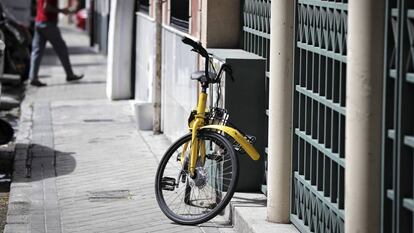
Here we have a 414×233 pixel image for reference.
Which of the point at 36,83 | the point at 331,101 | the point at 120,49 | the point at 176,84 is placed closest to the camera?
the point at 331,101

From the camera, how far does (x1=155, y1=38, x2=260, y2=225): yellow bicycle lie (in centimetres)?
793

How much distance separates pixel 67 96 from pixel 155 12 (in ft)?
16.2

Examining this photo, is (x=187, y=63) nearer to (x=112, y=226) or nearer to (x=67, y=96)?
(x=112, y=226)

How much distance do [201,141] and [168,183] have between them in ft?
1.54

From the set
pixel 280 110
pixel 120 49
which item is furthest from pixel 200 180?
pixel 120 49

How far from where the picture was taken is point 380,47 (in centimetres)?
530

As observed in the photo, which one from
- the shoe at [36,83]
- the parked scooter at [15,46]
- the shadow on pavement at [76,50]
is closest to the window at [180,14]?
the shoe at [36,83]

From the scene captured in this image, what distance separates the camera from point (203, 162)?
8211mm

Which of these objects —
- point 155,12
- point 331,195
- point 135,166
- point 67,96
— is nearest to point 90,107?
point 67,96

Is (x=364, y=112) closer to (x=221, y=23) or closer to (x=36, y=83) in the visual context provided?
(x=221, y=23)

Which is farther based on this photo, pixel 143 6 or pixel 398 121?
pixel 143 6

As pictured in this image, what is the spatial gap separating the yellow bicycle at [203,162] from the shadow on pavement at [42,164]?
2306 mm

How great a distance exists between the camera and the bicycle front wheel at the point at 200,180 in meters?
7.98

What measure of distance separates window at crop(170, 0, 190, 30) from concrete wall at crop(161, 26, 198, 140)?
9cm
